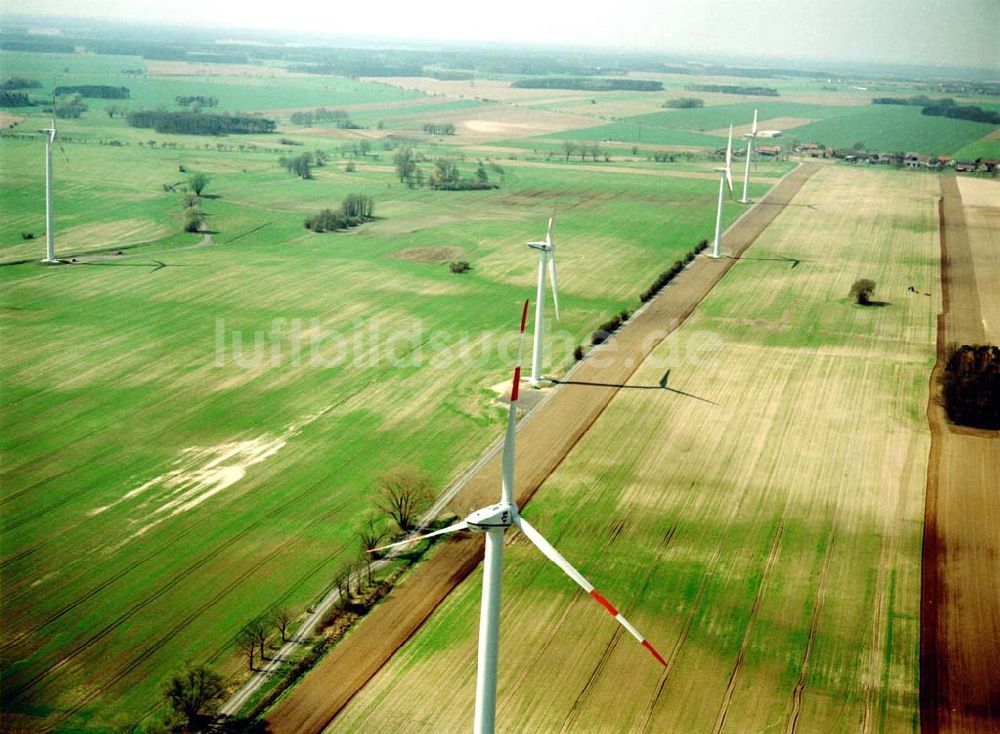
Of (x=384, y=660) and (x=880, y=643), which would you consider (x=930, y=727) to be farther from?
(x=384, y=660)

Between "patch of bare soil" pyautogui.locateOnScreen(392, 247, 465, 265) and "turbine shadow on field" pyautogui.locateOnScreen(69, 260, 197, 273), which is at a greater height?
"patch of bare soil" pyautogui.locateOnScreen(392, 247, 465, 265)

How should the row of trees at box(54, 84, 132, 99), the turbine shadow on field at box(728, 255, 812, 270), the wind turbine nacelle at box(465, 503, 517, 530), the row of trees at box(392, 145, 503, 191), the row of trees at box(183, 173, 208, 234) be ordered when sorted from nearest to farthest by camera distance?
1. the wind turbine nacelle at box(465, 503, 517, 530)
2. the turbine shadow on field at box(728, 255, 812, 270)
3. the row of trees at box(183, 173, 208, 234)
4. the row of trees at box(392, 145, 503, 191)
5. the row of trees at box(54, 84, 132, 99)

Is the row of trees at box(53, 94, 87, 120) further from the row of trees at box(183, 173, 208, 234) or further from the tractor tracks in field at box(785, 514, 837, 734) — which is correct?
the tractor tracks in field at box(785, 514, 837, 734)

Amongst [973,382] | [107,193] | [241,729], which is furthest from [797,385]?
[107,193]

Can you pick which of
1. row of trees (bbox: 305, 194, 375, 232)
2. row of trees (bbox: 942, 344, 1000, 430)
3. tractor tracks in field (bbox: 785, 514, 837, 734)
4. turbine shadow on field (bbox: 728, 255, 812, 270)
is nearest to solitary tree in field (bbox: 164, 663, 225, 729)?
tractor tracks in field (bbox: 785, 514, 837, 734)

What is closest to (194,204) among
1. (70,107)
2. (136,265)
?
(136,265)

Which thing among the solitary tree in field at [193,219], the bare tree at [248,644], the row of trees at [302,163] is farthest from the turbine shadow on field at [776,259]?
the bare tree at [248,644]
